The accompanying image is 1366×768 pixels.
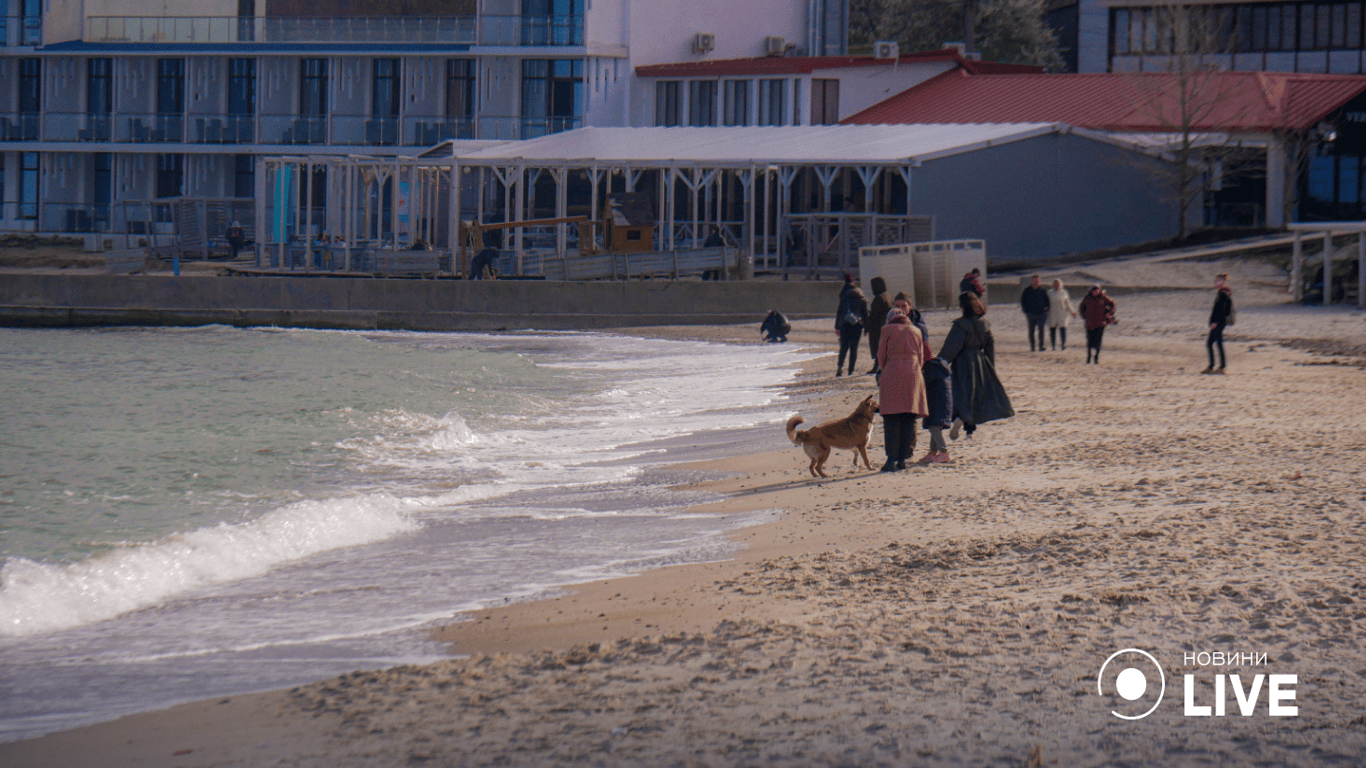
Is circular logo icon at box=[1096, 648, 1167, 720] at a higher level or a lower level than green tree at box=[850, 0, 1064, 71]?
lower

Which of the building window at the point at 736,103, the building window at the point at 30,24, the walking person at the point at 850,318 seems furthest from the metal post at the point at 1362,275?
the building window at the point at 30,24

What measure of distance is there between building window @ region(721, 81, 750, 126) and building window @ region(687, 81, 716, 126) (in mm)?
456

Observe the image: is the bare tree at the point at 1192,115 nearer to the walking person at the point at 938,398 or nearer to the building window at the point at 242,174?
the walking person at the point at 938,398

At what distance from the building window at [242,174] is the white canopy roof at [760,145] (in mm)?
11988

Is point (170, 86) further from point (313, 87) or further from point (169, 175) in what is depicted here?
point (313, 87)

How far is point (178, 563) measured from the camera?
8.49 m

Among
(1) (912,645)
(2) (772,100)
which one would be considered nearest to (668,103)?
(2) (772,100)

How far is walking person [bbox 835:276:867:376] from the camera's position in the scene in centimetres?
1762

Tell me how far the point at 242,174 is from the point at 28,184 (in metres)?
8.13

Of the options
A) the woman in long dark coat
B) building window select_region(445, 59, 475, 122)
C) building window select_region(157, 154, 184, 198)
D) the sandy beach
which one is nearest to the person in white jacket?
the woman in long dark coat

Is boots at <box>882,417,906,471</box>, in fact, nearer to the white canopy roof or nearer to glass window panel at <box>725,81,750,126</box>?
the white canopy roof

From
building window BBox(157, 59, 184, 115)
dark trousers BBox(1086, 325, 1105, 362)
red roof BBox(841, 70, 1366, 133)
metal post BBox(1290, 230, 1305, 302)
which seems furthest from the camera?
building window BBox(157, 59, 184, 115)

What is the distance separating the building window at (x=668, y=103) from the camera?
4422 centimetres

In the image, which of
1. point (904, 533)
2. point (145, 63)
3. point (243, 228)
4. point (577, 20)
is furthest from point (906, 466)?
point (145, 63)
